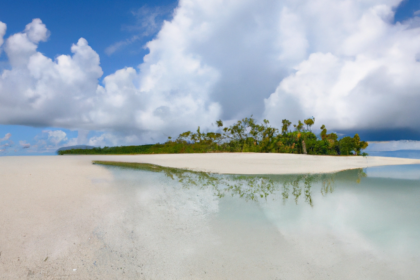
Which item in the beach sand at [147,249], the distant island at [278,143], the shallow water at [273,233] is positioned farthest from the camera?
the distant island at [278,143]

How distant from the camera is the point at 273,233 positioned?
2959mm

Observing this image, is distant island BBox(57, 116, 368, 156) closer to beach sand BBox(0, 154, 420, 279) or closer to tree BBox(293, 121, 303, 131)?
tree BBox(293, 121, 303, 131)

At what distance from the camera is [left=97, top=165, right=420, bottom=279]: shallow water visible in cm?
223

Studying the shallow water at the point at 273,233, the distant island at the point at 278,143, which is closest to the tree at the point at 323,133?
the distant island at the point at 278,143

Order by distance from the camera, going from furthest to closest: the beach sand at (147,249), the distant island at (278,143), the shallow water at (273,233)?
the distant island at (278,143), the shallow water at (273,233), the beach sand at (147,249)

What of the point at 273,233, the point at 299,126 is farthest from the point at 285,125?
the point at 273,233

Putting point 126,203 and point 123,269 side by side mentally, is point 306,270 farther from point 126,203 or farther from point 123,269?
point 126,203

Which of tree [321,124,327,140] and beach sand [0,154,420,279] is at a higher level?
tree [321,124,327,140]

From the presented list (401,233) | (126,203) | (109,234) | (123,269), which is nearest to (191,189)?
(126,203)

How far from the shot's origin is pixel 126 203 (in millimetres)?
3975

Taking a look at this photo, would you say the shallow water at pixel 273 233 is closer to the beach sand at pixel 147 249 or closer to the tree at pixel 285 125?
the beach sand at pixel 147 249

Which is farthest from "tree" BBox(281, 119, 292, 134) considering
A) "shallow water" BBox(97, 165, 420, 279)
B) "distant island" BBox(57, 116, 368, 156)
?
"shallow water" BBox(97, 165, 420, 279)

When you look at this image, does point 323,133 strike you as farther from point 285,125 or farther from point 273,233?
point 273,233

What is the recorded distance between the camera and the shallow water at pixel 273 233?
7.33 ft
